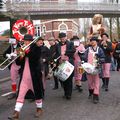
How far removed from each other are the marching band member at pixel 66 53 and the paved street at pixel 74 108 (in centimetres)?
24

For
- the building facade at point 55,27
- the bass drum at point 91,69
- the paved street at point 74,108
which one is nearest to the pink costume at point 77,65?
the paved street at point 74,108

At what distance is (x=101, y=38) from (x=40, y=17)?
54.4 meters

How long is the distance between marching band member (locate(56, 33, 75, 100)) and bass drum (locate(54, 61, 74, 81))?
179mm

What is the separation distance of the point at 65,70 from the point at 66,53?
1.71 ft

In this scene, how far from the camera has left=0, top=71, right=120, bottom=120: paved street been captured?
8.67m

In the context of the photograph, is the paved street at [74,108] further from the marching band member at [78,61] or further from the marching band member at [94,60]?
the marching band member at [78,61]

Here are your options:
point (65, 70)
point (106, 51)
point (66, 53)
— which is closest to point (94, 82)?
point (65, 70)

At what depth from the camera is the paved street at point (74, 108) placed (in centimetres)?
867

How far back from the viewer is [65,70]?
35.3 feet

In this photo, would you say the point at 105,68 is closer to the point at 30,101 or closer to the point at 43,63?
the point at 43,63

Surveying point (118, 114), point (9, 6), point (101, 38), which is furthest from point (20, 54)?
point (9, 6)

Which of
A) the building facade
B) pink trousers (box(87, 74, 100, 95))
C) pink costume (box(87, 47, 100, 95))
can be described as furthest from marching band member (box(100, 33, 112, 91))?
the building facade

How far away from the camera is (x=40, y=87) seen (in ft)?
28.5

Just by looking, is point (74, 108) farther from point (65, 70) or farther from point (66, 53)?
point (66, 53)
